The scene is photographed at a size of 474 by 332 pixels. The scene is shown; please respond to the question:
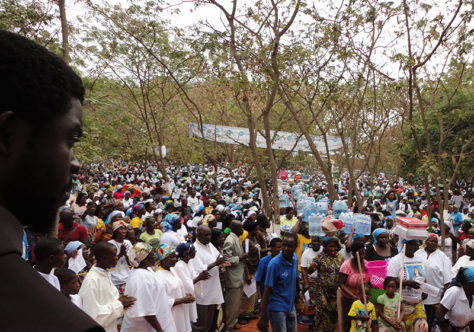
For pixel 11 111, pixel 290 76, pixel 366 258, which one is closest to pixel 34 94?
pixel 11 111

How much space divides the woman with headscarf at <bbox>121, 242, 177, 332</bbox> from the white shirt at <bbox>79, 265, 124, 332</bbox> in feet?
0.71

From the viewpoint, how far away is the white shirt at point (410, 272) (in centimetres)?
461

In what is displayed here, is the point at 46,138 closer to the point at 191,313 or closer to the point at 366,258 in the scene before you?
the point at 191,313

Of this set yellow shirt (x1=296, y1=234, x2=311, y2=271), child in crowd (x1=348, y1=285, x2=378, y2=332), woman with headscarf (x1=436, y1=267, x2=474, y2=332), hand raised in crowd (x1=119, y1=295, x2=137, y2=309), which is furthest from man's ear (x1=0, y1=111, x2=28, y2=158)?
yellow shirt (x1=296, y1=234, x2=311, y2=271)

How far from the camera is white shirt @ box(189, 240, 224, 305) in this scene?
5316 millimetres

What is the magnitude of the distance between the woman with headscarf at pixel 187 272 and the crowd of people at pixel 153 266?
0.04 feet

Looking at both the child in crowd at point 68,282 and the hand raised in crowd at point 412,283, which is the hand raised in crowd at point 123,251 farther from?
the hand raised in crowd at point 412,283

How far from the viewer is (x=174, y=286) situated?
173 inches

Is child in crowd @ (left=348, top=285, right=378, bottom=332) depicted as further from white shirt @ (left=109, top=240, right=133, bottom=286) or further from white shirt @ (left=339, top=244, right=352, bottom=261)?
white shirt @ (left=109, top=240, right=133, bottom=286)

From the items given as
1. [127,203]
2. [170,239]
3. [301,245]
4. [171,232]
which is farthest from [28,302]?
[127,203]

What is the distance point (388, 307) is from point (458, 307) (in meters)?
0.84

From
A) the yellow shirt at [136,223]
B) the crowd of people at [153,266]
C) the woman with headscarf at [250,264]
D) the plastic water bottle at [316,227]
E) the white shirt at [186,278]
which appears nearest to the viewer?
the crowd of people at [153,266]

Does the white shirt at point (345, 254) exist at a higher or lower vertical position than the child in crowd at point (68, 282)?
lower

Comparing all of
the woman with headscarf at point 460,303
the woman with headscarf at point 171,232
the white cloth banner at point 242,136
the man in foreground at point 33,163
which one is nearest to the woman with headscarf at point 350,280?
the woman with headscarf at point 460,303
